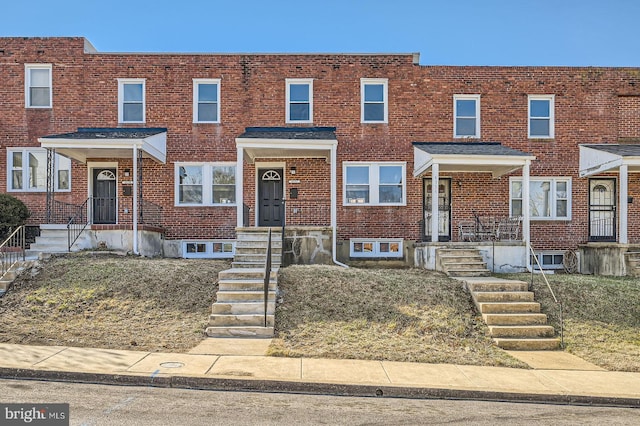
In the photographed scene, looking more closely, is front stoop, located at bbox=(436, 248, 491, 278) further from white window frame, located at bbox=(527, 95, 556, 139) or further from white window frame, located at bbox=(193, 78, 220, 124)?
white window frame, located at bbox=(193, 78, 220, 124)

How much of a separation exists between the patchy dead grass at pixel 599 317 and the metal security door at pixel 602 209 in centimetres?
502

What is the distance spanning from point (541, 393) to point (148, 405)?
16.4 feet

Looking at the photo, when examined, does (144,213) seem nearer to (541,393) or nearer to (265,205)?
(265,205)

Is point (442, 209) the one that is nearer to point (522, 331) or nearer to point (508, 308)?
point (508, 308)

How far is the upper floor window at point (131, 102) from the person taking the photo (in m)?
17.8

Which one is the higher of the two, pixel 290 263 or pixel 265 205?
pixel 265 205

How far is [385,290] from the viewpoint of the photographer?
1145 centimetres

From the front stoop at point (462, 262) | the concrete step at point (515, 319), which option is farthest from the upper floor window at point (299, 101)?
the concrete step at point (515, 319)

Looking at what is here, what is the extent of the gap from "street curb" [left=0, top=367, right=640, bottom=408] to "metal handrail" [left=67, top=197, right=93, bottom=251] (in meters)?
8.29

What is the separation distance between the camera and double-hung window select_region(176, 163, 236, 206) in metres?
17.8

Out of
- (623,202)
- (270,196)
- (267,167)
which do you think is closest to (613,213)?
(623,202)

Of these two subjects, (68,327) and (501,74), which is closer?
(68,327)

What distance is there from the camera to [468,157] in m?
15.4

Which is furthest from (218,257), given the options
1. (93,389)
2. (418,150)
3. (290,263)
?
(93,389)
